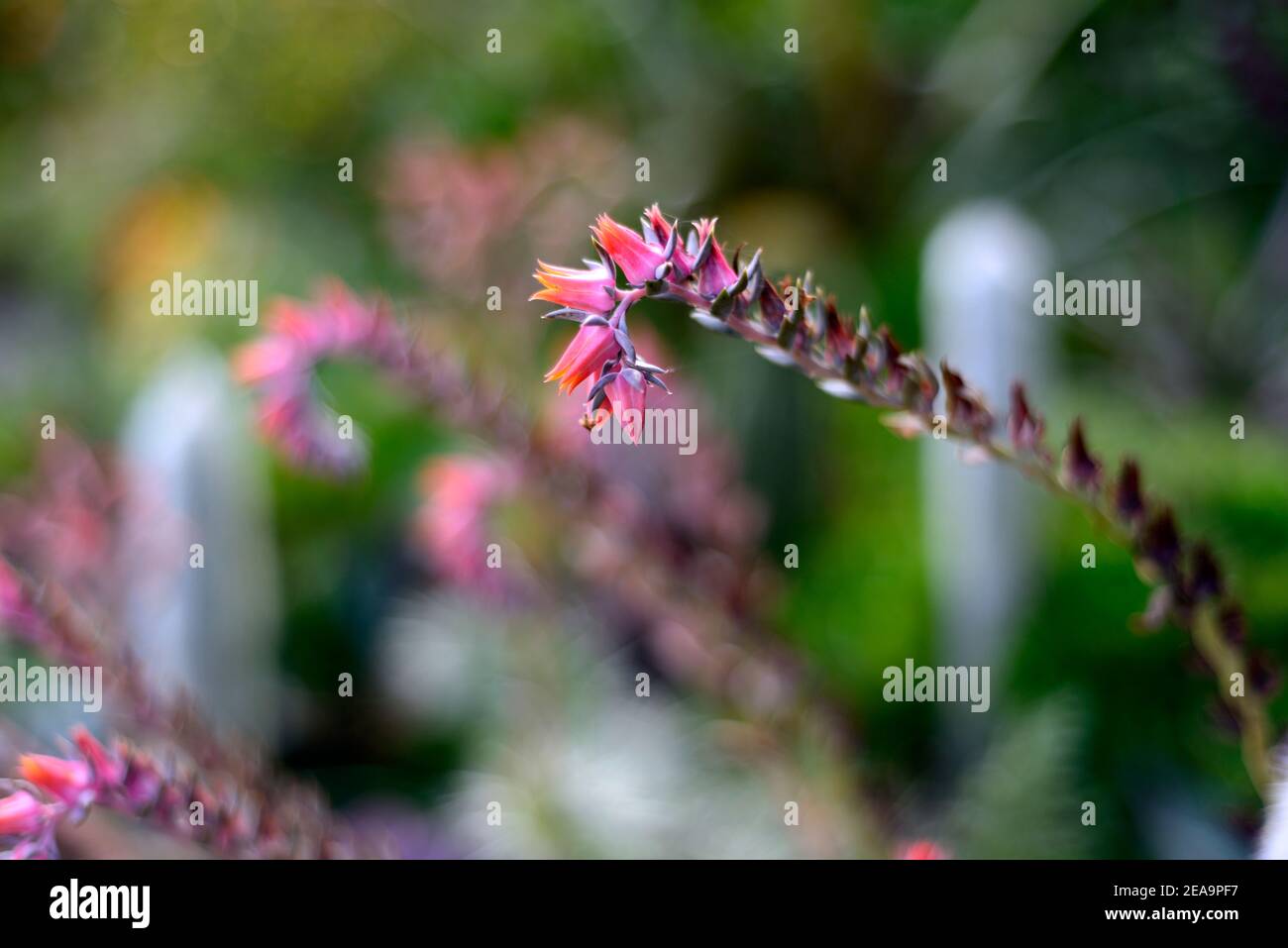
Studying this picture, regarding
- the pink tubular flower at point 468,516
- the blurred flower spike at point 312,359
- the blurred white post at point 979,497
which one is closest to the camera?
the blurred flower spike at point 312,359

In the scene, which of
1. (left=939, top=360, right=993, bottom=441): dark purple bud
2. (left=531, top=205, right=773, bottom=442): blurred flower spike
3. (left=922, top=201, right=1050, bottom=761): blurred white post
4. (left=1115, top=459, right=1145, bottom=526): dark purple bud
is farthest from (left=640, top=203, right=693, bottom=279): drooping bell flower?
(left=922, top=201, right=1050, bottom=761): blurred white post

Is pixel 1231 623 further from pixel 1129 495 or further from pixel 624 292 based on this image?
pixel 624 292

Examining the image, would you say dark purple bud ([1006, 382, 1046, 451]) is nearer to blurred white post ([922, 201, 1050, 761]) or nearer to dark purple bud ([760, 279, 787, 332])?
dark purple bud ([760, 279, 787, 332])

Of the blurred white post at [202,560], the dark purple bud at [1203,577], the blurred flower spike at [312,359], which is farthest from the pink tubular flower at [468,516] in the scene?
the dark purple bud at [1203,577]

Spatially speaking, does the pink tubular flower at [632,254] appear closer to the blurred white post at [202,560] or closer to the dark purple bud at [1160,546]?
the dark purple bud at [1160,546]

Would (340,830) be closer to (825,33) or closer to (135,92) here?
(825,33)

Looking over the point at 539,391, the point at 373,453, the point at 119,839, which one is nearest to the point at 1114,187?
the point at 539,391

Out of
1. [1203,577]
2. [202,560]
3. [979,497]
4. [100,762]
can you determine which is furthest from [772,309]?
[202,560]
